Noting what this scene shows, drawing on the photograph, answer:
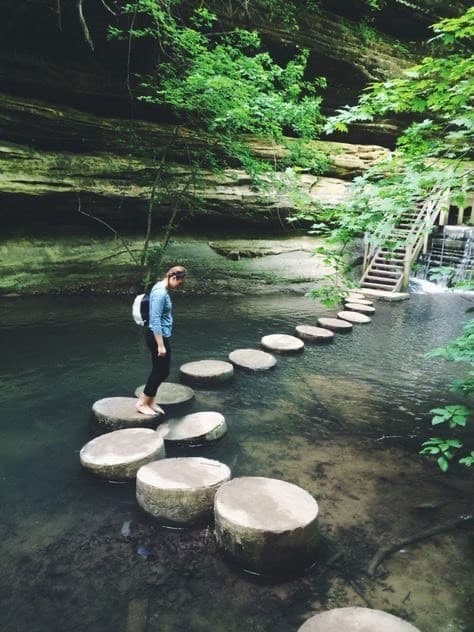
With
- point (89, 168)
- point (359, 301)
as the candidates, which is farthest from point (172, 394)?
point (89, 168)

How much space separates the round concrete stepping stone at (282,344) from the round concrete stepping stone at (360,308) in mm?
3888

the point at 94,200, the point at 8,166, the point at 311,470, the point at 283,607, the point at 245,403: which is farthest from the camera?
the point at 94,200

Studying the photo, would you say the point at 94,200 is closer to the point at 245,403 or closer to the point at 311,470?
the point at 245,403

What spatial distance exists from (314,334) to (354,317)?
2.41m

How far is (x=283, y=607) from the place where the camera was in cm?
288

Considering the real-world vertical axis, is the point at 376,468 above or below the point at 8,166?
below

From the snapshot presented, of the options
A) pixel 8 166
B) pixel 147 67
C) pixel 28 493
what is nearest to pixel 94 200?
pixel 8 166

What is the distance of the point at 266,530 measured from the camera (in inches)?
120

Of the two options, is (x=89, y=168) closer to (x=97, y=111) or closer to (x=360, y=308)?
(x=97, y=111)

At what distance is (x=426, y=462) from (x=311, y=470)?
147 cm

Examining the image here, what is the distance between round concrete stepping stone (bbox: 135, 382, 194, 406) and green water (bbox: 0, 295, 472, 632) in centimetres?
25

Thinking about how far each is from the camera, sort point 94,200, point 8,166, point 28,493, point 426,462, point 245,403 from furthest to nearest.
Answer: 1. point 94,200
2. point 8,166
3. point 245,403
4. point 426,462
5. point 28,493

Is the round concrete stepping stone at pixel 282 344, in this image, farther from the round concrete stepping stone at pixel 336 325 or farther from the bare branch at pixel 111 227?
the bare branch at pixel 111 227

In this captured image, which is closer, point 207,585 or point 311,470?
point 207,585
